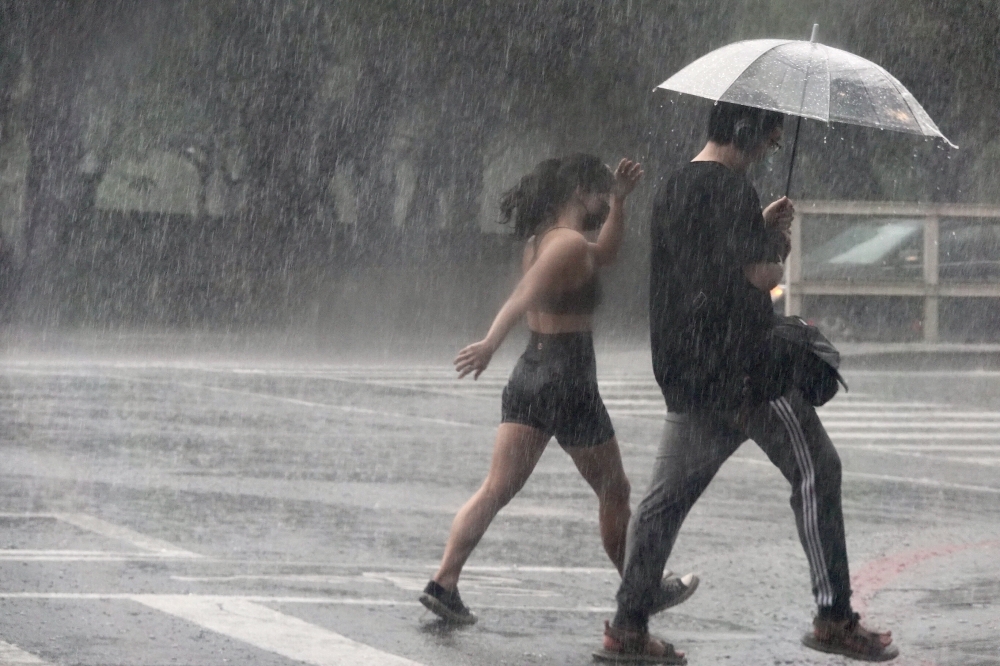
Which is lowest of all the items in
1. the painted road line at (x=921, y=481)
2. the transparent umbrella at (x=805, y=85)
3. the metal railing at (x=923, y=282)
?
the painted road line at (x=921, y=481)

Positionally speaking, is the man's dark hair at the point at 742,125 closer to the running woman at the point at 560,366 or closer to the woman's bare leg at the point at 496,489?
the running woman at the point at 560,366

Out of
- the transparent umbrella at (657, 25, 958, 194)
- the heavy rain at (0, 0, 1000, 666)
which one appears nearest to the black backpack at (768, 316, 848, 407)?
the heavy rain at (0, 0, 1000, 666)

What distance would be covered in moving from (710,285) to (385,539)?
3325mm

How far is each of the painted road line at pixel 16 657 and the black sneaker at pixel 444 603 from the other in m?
1.35

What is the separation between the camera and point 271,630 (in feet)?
20.0

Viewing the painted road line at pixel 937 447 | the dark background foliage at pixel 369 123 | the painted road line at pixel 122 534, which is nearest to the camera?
the painted road line at pixel 122 534

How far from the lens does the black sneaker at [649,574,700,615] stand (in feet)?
19.6

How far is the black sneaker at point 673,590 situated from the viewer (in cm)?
Answer: 598

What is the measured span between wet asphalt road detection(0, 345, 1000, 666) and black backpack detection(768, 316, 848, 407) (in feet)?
3.03

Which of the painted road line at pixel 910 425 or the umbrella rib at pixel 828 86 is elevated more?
the umbrella rib at pixel 828 86

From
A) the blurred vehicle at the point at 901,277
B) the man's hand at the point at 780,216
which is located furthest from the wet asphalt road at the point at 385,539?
the blurred vehicle at the point at 901,277

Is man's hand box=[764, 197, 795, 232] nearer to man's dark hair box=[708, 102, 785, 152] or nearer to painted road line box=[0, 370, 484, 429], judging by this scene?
man's dark hair box=[708, 102, 785, 152]

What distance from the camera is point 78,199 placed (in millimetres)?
33156

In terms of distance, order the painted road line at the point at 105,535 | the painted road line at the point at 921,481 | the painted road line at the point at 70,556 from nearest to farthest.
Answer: the painted road line at the point at 70,556 < the painted road line at the point at 105,535 < the painted road line at the point at 921,481
